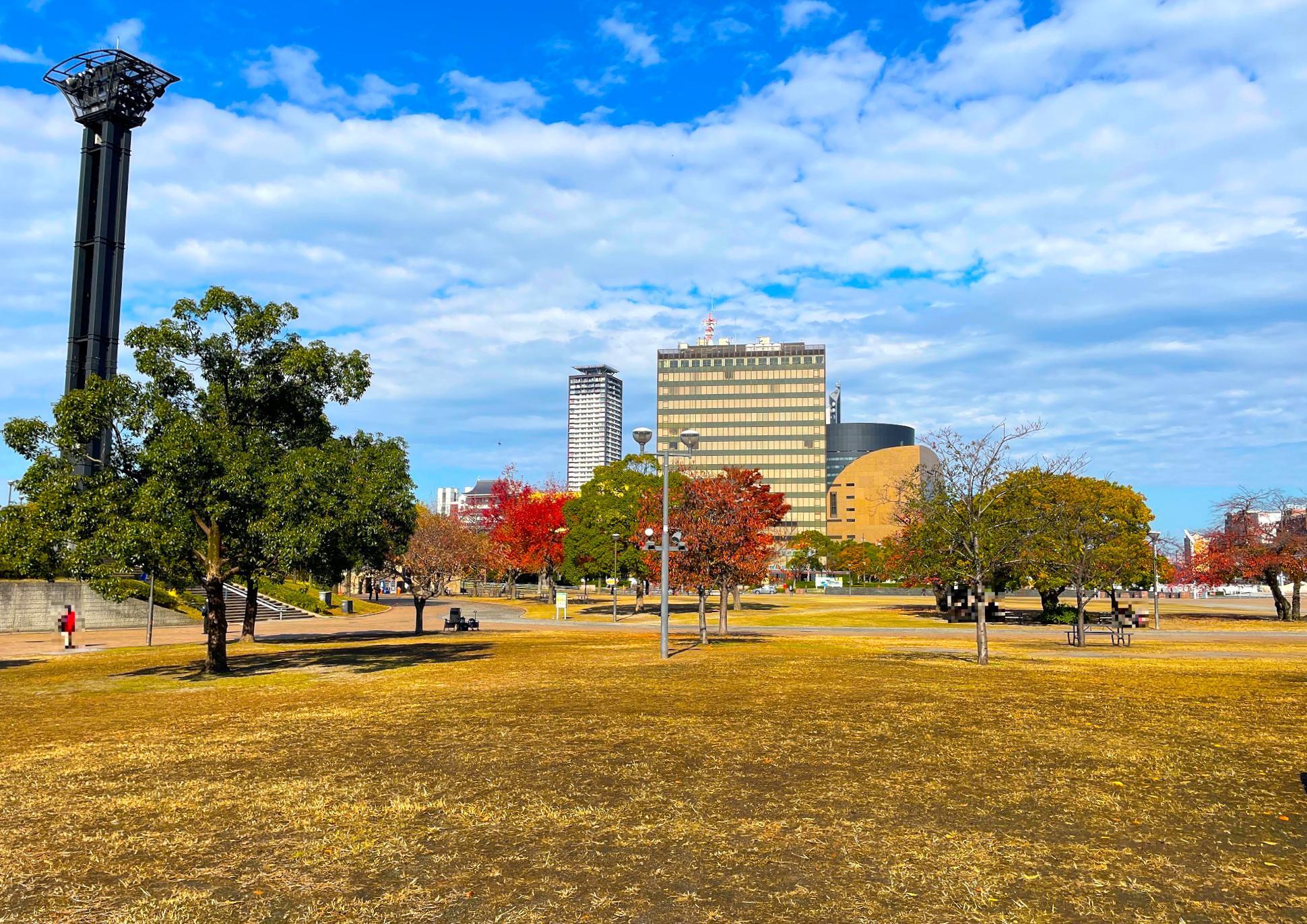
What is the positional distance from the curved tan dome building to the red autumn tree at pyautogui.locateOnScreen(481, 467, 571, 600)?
10853cm

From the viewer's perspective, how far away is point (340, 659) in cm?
2775

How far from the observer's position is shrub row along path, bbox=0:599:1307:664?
31.8 meters

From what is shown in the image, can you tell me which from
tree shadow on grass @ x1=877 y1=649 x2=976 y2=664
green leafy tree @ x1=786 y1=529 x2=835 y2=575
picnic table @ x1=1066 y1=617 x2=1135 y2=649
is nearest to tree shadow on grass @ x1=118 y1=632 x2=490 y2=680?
tree shadow on grass @ x1=877 y1=649 x2=976 y2=664

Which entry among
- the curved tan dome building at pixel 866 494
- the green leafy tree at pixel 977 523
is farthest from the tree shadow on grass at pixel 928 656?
the curved tan dome building at pixel 866 494

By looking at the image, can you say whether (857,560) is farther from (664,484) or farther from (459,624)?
(664,484)

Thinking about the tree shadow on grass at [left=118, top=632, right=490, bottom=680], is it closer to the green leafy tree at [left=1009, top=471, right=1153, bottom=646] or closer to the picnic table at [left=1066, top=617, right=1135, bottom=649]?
the green leafy tree at [left=1009, top=471, right=1153, bottom=646]

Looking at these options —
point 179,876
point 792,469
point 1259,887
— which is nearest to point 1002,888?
point 1259,887

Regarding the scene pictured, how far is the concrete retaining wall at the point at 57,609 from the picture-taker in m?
41.5

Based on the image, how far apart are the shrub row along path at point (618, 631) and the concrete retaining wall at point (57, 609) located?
1.15 meters

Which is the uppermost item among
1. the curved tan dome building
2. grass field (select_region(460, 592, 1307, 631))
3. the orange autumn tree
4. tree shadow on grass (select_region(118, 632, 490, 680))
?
the curved tan dome building

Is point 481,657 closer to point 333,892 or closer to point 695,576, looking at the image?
point 695,576

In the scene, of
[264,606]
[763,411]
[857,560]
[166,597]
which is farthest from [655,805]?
[763,411]

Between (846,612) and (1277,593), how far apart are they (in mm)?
25531

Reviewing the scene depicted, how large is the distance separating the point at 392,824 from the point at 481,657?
64.8ft
